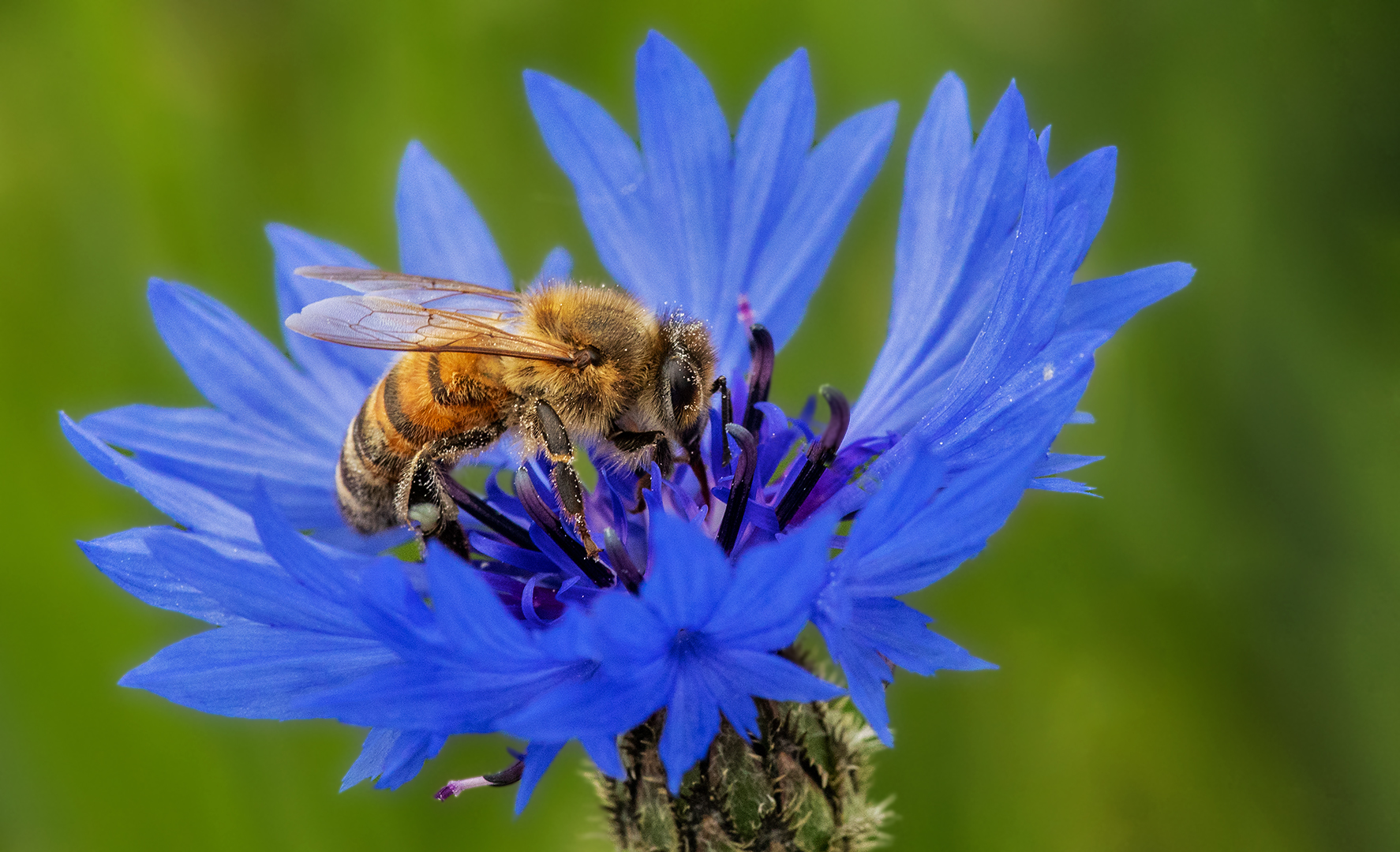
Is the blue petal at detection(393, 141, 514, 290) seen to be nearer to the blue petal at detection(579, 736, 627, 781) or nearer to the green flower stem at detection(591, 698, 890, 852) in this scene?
the green flower stem at detection(591, 698, 890, 852)

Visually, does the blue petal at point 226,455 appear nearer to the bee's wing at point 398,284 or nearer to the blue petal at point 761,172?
the bee's wing at point 398,284

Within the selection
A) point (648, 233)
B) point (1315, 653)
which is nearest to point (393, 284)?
point (648, 233)

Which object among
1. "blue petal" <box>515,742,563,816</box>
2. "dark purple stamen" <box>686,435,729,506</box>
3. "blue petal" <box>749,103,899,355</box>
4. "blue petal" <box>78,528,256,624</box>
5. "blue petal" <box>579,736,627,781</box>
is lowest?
"blue petal" <box>579,736,627,781</box>

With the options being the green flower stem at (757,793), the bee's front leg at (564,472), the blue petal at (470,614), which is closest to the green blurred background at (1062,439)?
the green flower stem at (757,793)

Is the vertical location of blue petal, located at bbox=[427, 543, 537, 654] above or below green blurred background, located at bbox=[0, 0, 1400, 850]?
below

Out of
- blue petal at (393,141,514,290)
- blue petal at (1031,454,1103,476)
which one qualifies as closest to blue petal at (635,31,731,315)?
blue petal at (393,141,514,290)

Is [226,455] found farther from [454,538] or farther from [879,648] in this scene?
[879,648]

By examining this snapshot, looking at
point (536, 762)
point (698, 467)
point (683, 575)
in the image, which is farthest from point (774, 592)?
point (698, 467)
